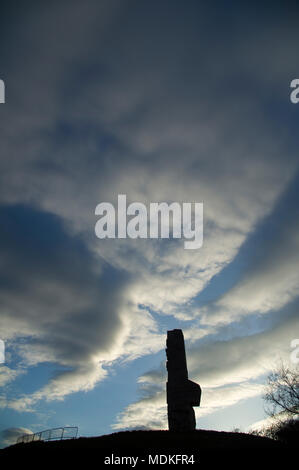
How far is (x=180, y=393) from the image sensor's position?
21.7m

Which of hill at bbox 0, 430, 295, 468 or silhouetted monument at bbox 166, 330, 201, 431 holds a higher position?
silhouetted monument at bbox 166, 330, 201, 431

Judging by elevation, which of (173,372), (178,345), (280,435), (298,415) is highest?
(178,345)

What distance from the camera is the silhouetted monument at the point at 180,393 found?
68.5 feet

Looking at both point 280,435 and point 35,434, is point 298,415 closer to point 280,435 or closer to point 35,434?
point 280,435

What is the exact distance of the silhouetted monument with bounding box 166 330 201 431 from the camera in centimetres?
2088

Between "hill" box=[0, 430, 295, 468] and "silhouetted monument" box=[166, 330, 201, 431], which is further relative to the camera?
"silhouetted monument" box=[166, 330, 201, 431]

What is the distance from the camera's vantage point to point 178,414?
2120 cm
